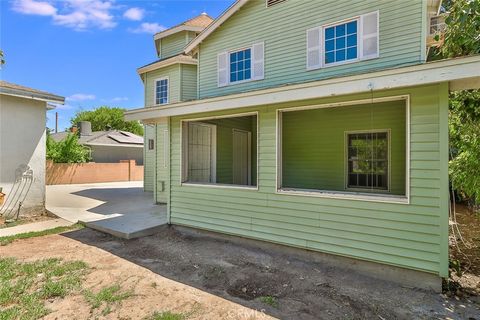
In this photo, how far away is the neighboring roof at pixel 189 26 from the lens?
12.1 metres

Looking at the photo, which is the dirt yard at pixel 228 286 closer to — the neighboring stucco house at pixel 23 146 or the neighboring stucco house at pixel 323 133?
the neighboring stucco house at pixel 323 133

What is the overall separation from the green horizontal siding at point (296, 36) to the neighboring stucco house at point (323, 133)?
3 centimetres

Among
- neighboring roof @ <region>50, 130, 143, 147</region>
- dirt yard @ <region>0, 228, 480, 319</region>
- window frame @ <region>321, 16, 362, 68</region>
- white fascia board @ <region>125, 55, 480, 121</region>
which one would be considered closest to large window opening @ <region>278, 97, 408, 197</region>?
window frame @ <region>321, 16, 362, 68</region>

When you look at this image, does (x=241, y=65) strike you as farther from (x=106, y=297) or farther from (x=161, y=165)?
(x=106, y=297)

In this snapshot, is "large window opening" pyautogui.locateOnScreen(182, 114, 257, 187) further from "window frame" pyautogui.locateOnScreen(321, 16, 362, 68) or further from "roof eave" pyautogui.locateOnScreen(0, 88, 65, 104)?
"roof eave" pyautogui.locateOnScreen(0, 88, 65, 104)

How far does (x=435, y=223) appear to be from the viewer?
12.3 feet

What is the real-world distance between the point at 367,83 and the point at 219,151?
4696 millimetres

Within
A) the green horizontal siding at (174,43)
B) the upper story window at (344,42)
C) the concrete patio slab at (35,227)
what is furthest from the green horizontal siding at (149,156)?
the upper story window at (344,42)

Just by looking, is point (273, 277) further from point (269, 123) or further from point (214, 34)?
point (214, 34)

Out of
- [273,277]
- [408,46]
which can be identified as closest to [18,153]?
[273,277]

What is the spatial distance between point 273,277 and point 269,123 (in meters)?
2.85

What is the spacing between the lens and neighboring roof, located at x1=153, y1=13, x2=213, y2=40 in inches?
476

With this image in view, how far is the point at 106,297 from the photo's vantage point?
3451 millimetres

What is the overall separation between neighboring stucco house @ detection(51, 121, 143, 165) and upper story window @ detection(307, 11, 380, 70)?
19.9 m
